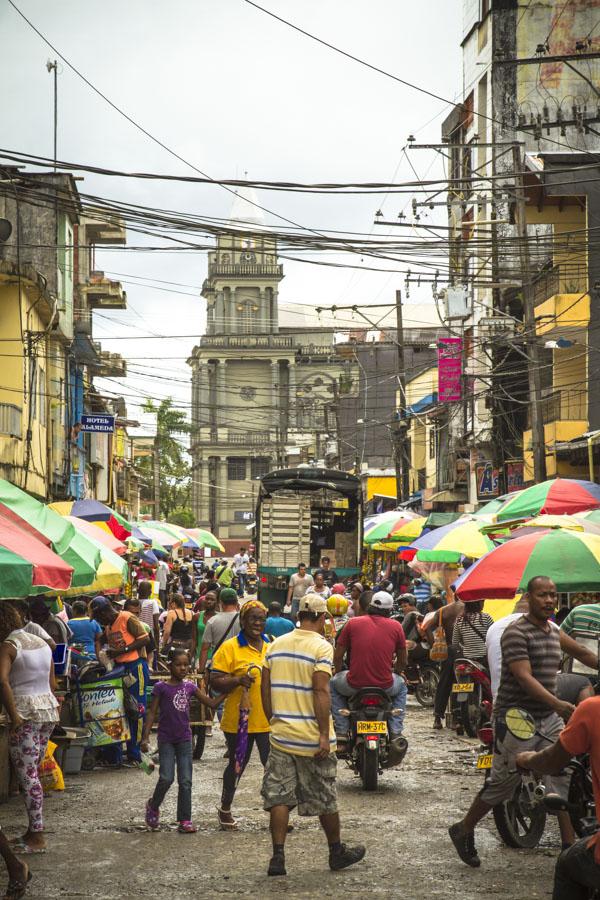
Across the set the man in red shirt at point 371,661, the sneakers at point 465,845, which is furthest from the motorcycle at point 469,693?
the sneakers at point 465,845

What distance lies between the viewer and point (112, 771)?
13.5 m

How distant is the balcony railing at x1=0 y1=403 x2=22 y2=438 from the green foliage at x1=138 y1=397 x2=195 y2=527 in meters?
58.6

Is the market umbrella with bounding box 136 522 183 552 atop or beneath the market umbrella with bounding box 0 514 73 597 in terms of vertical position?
atop

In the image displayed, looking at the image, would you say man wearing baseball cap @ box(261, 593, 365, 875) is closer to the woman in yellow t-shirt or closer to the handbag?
→ the woman in yellow t-shirt

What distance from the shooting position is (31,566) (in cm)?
929

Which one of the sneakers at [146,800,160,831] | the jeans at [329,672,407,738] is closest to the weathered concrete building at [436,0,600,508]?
the jeans at [329,672,407,738]

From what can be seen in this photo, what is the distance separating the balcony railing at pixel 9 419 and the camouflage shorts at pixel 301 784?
21062 mm

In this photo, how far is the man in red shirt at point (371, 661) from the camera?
1201 centimetres

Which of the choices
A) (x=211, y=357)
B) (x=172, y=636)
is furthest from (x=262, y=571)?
(x=211, y=357)

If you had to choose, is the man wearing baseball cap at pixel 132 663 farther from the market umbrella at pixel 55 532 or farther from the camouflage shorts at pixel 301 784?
the camouflage shorts at pixel 301 784

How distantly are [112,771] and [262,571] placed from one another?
21.4 meters

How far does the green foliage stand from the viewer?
90.2 m

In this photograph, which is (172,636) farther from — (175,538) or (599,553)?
(175,538)

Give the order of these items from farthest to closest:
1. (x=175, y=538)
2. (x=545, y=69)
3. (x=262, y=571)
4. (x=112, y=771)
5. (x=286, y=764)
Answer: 1. (x=545, y=69)
2. (x=175, y=538)
3. (x=262, y=571)
4. (x=112, y=771)
5. (x=286, y=764)
